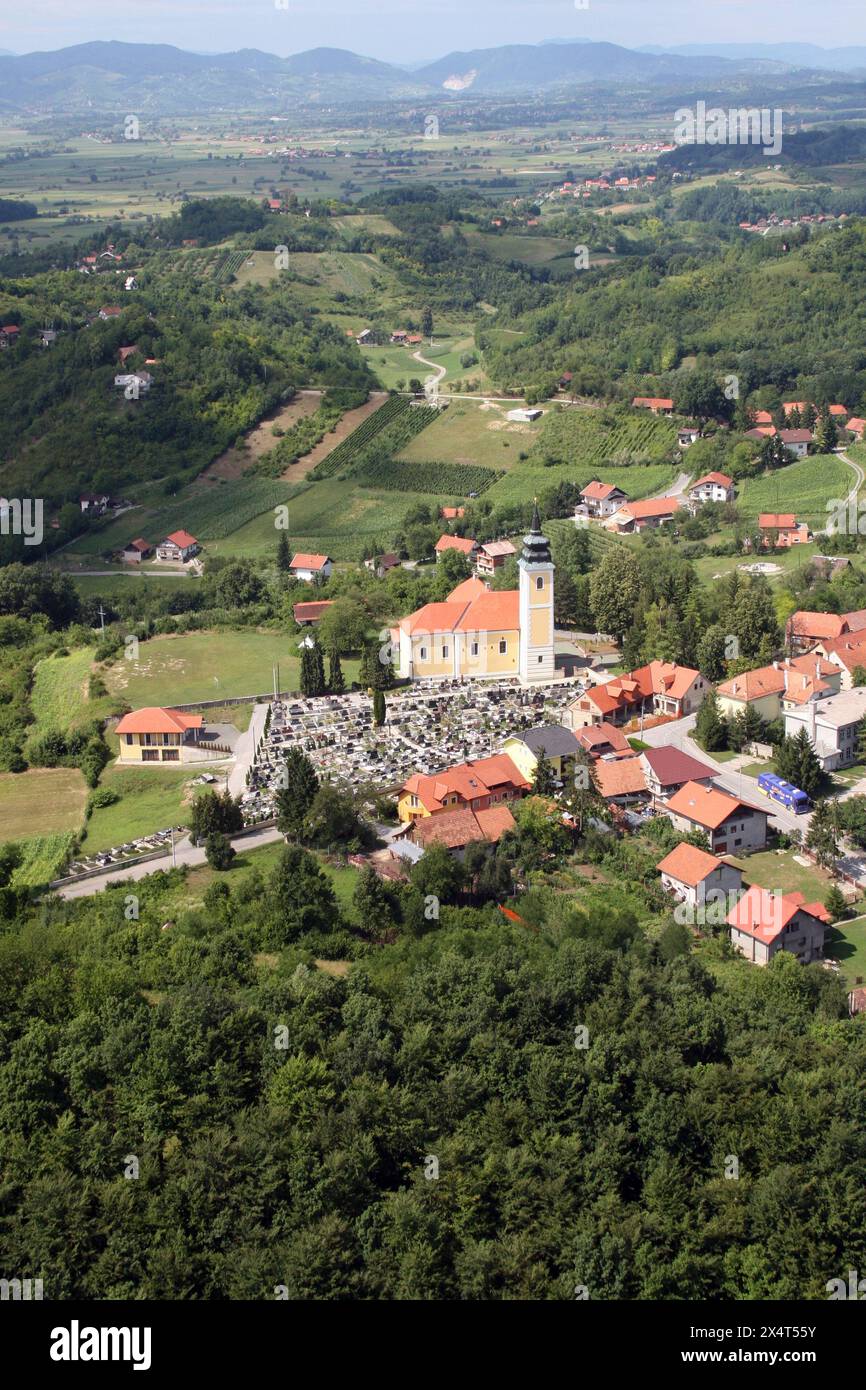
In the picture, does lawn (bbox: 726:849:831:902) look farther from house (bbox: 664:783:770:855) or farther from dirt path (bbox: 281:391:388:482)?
dirt path (bbox: 281:391:388:482)

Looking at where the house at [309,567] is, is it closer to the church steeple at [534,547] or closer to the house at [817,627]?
the church steeple at [534,547]

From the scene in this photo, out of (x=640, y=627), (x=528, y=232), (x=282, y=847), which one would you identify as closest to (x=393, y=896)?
(x=282, y=847)

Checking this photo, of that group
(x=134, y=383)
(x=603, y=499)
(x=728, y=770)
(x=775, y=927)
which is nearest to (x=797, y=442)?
(x=603, y=499)

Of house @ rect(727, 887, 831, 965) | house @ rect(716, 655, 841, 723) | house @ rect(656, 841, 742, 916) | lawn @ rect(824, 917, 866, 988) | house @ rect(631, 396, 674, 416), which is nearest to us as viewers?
lawn @ rect(824, 917, 866, 988)

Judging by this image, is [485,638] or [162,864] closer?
[162,864]

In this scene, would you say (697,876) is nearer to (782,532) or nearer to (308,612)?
(308,612)
